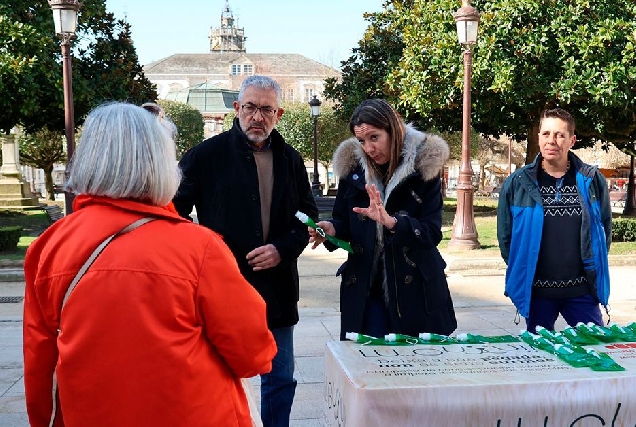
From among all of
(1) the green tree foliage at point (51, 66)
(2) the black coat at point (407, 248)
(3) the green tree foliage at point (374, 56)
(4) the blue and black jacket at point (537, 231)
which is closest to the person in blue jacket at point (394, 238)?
(2) the black coat at point (407, 248)

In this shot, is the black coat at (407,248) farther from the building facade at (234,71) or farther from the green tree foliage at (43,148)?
the building facade at (234,71)

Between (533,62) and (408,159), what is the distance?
46.3 ft

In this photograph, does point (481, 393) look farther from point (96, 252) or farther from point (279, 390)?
point (279, 390)

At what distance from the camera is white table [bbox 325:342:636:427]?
1989 mm

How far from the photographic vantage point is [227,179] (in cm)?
314

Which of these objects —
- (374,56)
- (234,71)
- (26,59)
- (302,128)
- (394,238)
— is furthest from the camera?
(234,71)

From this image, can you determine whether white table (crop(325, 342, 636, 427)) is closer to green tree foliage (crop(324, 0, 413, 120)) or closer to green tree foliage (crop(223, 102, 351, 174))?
green tree foliage (crop(324, 0, 413, 120))

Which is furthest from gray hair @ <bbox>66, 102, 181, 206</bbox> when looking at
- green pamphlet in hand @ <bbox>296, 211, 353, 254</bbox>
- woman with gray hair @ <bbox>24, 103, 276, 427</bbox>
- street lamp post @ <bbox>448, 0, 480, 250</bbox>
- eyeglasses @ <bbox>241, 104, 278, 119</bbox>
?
street lamp post @ <bbox>448, 0, 480, 250</bbox>

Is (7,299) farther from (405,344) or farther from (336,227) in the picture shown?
(405,344)

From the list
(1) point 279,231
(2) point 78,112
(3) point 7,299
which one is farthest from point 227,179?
(2) point 78,112

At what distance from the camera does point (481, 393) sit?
201 centimetres

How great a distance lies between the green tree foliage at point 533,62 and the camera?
49.3ft

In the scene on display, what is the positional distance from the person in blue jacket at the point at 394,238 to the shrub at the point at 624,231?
433 inches

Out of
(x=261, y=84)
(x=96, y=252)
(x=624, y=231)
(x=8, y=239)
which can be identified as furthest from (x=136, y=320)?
(x=624, y=231)
